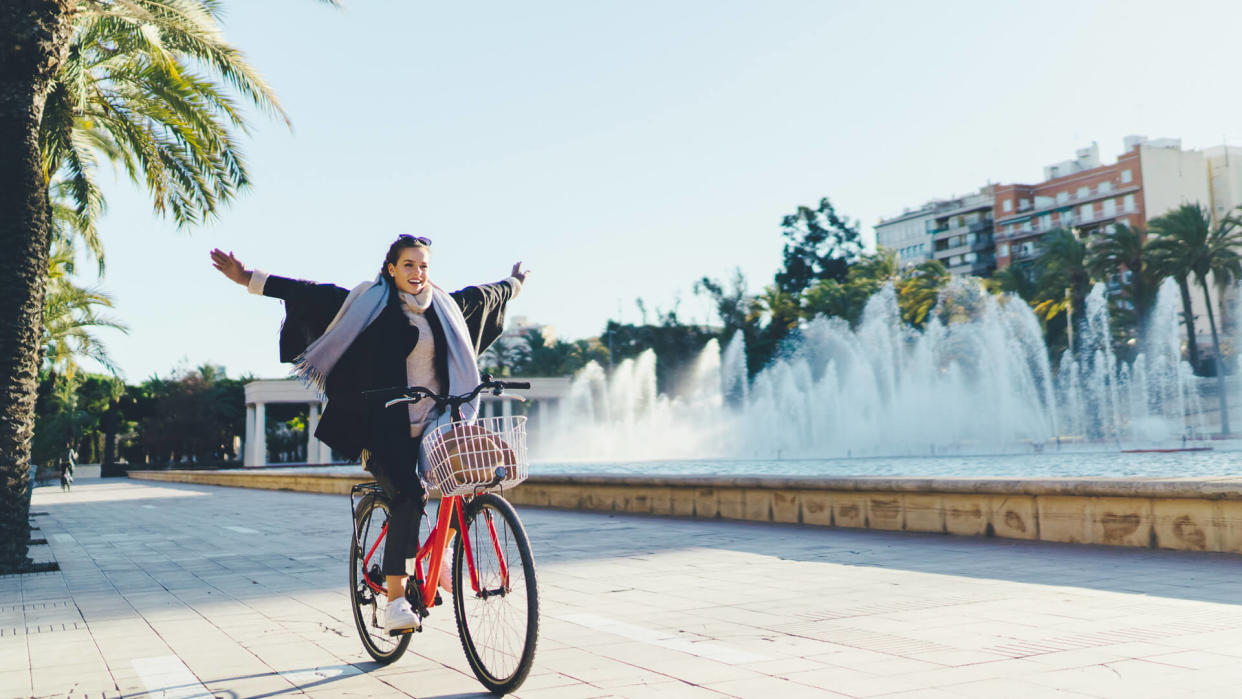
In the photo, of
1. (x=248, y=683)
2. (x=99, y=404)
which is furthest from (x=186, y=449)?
(x=248, y=683)

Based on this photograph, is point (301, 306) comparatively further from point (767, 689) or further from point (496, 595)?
point (767, 689)

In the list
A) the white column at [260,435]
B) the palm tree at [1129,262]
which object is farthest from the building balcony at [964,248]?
the white column at [260,435]

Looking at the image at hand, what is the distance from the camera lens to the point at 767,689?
3949mm

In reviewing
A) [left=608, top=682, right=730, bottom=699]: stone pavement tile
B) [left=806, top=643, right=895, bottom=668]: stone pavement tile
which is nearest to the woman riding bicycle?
[left=608, top=682, right=730, bottom=699]: stone pavement tile

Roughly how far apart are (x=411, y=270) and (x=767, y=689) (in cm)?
219

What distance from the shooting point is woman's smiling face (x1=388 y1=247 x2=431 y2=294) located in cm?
438

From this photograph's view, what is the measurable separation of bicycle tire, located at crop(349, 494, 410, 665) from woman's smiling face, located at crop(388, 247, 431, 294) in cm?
93

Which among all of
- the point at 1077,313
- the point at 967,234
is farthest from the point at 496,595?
the point at 967,234

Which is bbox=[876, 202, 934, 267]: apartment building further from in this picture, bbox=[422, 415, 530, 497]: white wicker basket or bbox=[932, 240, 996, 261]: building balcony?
bbox=[422, 415, 530, 497]: white wicker basket

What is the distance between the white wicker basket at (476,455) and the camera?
3.90 metres

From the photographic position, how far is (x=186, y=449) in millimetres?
76125

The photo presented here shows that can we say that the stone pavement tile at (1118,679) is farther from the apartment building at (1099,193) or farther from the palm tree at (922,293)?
the apartment building at (1099,193)

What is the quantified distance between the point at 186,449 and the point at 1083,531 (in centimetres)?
7672

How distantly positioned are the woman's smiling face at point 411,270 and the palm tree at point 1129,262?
50878 mm
